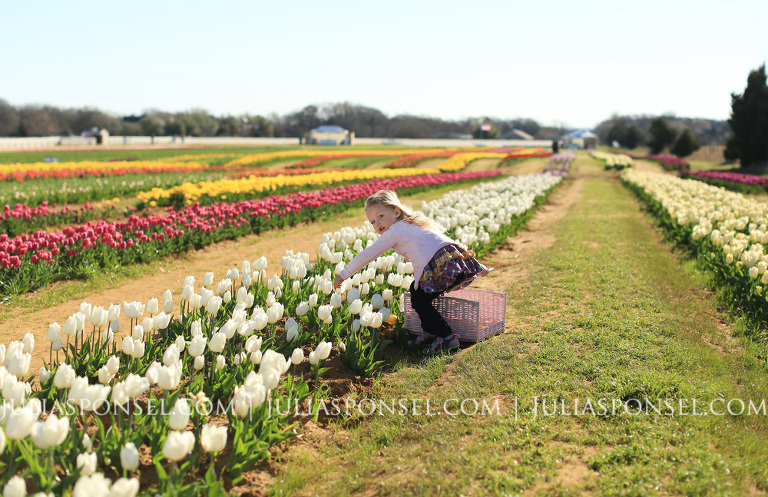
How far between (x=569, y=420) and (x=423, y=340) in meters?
1.74

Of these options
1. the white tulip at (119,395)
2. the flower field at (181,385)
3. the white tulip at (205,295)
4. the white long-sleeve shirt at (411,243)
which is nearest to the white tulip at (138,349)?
the flower field at (181,385)

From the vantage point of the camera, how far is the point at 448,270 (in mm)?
4797

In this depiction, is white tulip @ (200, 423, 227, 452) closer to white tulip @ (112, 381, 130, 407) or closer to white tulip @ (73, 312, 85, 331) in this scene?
white tulip @ (112, 381, 130, 407)

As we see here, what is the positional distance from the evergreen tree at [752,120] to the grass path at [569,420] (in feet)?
123

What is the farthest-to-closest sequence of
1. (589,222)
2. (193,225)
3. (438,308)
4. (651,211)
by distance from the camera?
(651,211) → (589,222) → (193,225) → (438,308)

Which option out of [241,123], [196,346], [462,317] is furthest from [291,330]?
[241,123]


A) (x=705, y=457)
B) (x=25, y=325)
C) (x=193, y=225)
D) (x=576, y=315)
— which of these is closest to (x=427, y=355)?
(x=576, y=315)

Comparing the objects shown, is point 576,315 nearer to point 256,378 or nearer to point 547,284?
point 547,284

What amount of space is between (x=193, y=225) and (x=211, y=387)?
22.5 feet

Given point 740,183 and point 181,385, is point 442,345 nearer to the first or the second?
point 181,385

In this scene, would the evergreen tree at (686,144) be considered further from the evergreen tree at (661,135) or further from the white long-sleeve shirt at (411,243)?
the white long-sleeve shirt at (411,243)

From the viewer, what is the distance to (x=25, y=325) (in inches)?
240

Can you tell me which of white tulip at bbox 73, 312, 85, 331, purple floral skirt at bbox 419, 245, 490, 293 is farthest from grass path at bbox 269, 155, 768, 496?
white tulip at bbox 73, 312, 85, 331

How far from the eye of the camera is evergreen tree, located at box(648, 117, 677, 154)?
6584cm
